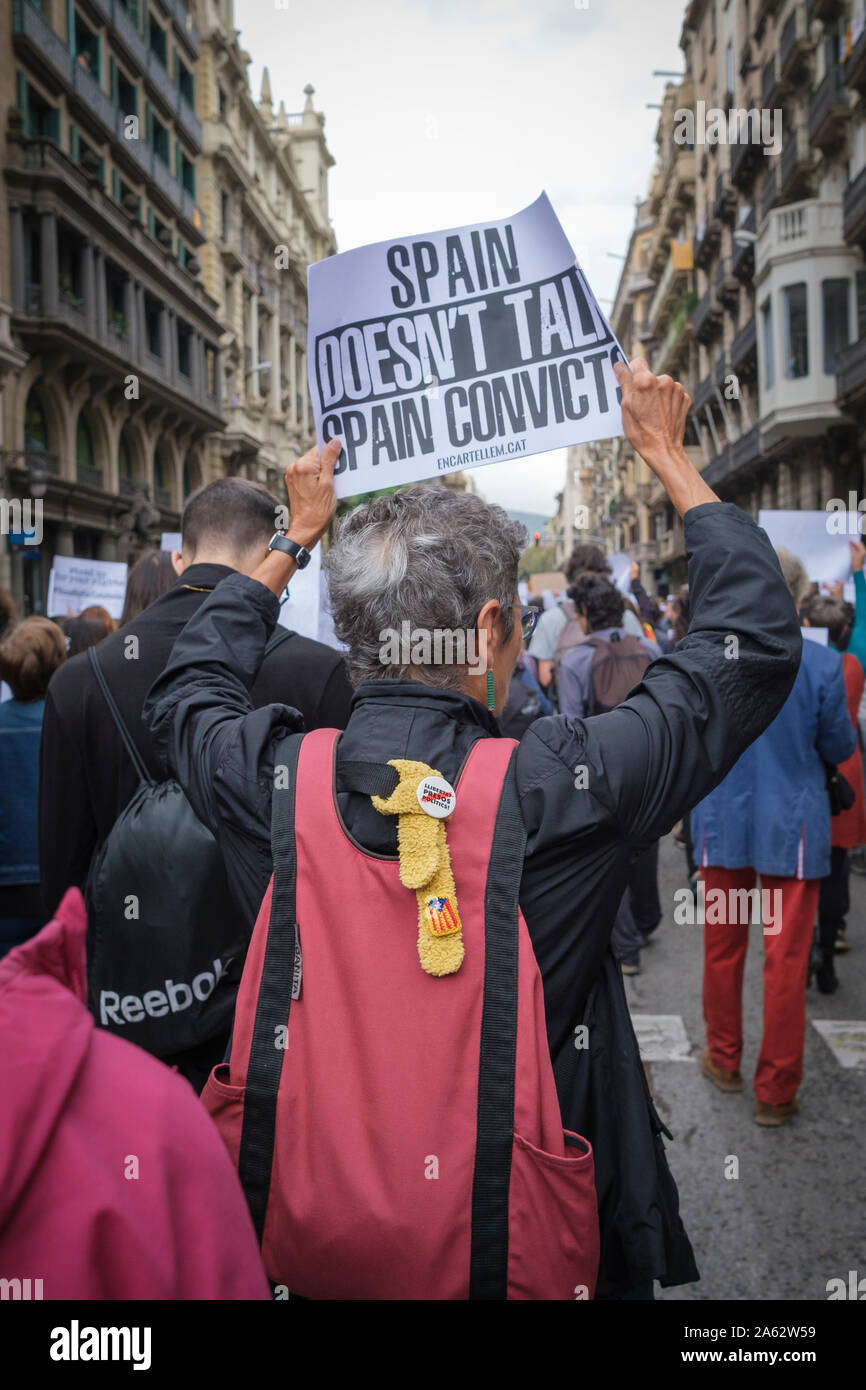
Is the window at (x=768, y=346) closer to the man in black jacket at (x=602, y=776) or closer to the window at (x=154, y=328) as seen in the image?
the window at (x=154, y=328)

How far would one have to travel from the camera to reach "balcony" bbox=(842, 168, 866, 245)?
800 inches

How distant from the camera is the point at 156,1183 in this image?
3.06 feet

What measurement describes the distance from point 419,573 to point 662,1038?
12.3 feet

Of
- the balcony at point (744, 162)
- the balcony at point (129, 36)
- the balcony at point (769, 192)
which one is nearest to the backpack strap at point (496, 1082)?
the balcony at point (769, 192)

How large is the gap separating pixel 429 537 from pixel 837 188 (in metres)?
25.6

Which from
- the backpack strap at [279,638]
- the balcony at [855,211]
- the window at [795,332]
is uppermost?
the balcony at [855,211]

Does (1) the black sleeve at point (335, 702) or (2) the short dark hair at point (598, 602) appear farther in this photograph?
(2) the short dark hair at point (598, 602)

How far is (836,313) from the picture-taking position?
2372 cm

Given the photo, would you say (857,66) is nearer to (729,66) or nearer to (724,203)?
(724,203)

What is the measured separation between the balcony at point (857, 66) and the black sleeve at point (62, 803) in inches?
836

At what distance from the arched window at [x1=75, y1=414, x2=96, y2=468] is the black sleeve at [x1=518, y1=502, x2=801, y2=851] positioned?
26.1m

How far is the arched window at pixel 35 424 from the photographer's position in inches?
921
